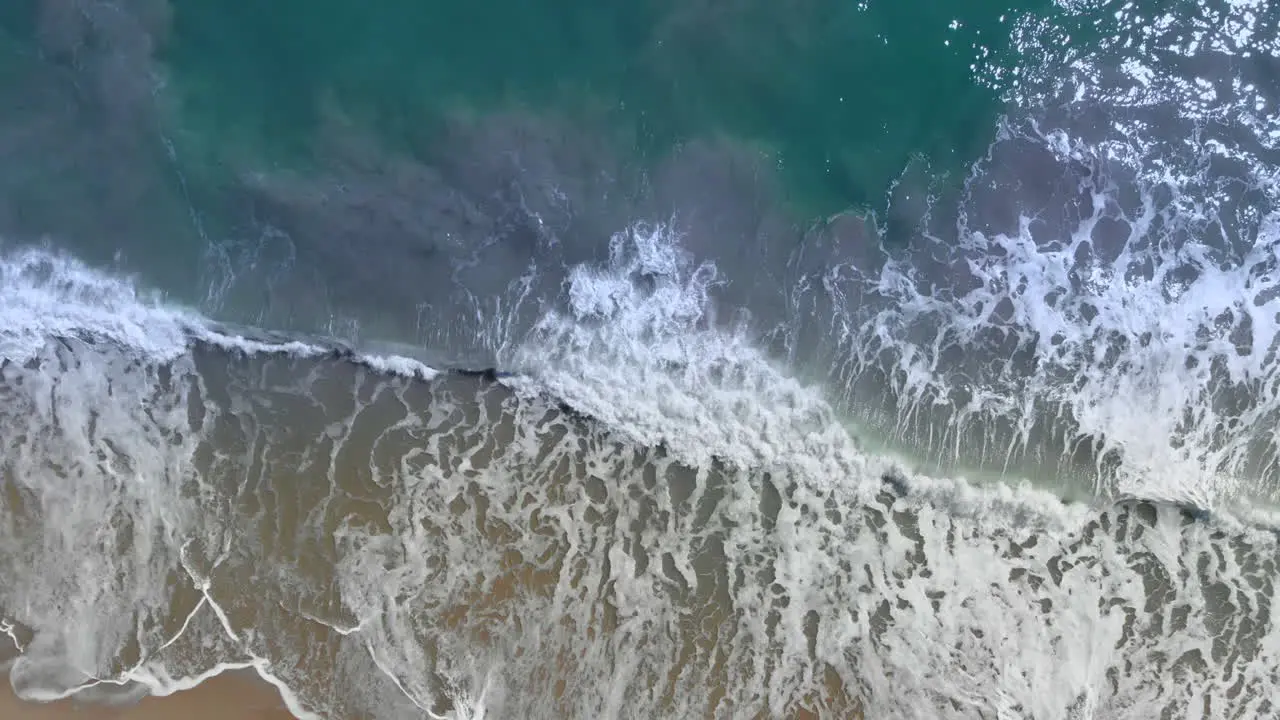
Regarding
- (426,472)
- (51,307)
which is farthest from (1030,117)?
(51,307)

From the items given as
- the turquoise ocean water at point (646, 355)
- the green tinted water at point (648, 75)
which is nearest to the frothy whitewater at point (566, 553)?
the turquoise ocean water at point (646, 355)

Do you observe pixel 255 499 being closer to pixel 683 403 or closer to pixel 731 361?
pixel 683 403

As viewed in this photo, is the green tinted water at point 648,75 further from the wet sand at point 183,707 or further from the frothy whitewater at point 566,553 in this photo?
the wet sand at point 183,707

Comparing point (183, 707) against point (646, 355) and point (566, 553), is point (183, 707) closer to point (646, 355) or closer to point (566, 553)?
point (566, 553)

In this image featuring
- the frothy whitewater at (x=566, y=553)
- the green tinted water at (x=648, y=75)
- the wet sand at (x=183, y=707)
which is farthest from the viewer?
the green tinted water at (x=648, y=75)

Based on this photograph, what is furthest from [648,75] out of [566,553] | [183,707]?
[183,707]

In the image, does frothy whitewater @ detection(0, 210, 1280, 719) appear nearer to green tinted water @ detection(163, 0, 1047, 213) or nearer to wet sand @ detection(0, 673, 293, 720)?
wet sand @ detection(0, 673, 293, 720)
